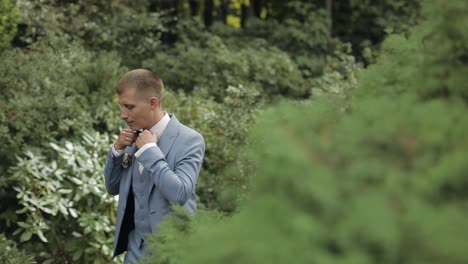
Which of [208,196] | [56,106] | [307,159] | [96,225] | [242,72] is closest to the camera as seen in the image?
[307,159]

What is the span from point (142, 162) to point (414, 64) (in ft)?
6.33

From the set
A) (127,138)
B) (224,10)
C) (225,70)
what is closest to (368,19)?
(224,10)

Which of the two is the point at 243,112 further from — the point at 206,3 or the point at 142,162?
the point at 206,3

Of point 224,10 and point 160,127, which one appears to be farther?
point 224,10

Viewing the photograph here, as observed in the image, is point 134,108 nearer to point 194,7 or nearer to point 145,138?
point 145,138

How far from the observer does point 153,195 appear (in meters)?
4.12

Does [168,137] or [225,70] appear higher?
[168,137]

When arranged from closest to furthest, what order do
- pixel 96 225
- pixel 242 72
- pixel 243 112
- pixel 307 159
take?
pixel 307 159, pixel 96 225, pixel 243 112, pixel 242 72

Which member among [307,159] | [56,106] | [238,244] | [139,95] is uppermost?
[307,159]

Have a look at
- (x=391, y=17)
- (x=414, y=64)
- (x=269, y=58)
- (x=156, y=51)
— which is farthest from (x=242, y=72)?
(x=414, y=64)

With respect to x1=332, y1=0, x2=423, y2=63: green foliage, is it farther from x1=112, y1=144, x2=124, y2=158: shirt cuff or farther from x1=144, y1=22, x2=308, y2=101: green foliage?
x1=112, y1=144, x2=124, y2=158: shirt cuff

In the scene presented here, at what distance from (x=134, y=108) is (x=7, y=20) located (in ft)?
15.6

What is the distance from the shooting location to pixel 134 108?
4.19 meters

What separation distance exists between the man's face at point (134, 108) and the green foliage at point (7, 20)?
167 inches
